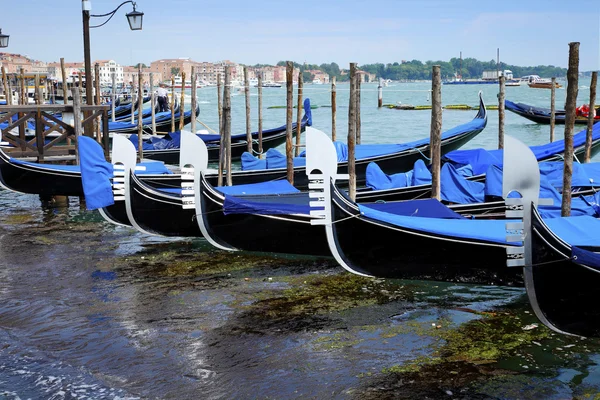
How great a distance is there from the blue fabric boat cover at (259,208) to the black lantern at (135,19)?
12.3 feet

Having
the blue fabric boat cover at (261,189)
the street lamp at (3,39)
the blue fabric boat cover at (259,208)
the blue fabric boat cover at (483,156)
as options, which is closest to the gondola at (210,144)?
the street lamp at (3,39)

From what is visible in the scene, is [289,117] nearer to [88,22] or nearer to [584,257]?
[88,22]

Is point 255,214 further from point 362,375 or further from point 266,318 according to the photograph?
point 362,375

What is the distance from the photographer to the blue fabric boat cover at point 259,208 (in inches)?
236

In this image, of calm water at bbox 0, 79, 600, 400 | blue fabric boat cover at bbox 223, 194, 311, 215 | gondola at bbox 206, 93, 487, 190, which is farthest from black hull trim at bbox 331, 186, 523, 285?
gondola at bbox 206, 93, 487, 190

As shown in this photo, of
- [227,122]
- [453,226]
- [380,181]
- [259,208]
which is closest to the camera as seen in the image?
[453,226]

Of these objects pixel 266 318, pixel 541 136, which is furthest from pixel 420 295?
pixel 541 136

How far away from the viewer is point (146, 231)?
7.09 m

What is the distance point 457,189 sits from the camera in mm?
7035

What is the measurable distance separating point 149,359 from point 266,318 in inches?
36.3

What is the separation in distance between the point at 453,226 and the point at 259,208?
1.54 m

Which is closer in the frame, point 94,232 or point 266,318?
point 266,318

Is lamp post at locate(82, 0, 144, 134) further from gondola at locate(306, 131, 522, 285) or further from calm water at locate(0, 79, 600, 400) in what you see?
gondola at locate(306, 131, 522, 285)

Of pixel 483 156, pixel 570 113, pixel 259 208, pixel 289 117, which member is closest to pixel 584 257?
pixel 570 113
